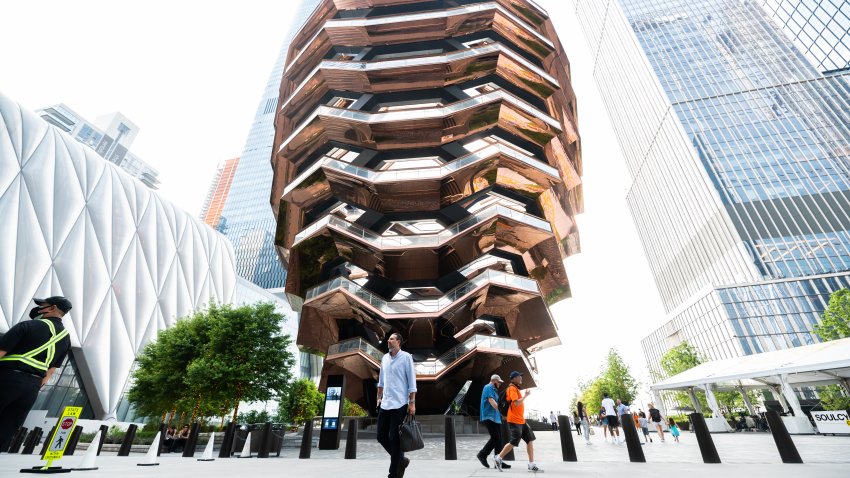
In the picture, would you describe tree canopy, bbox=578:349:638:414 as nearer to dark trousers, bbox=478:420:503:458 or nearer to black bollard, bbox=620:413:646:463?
black bollard, bbox=620:413:646:463

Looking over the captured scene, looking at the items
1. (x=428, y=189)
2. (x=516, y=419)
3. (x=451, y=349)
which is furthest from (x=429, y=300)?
(x=516, y=419)

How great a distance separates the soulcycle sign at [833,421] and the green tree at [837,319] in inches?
656

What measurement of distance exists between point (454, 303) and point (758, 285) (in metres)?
59.6

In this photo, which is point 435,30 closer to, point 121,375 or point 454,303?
point 454,303

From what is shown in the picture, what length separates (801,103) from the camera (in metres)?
74.1

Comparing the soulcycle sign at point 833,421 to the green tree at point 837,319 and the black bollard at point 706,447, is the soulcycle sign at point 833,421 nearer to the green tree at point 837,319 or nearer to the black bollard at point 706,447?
the green tree at point 837,319

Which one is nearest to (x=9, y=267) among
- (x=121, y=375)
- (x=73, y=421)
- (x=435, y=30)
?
(x=121, y=375)

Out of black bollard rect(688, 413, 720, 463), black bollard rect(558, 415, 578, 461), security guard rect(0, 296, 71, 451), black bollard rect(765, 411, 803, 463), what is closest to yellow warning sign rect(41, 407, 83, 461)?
security guard rect(0, 296, 71, 451)

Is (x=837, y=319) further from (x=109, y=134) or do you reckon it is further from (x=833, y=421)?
(x=109, y=134)

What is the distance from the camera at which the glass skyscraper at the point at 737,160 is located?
57.2 metres

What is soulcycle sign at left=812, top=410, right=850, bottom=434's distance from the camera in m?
16.5

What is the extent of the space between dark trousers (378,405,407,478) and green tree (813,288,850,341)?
39962 mm

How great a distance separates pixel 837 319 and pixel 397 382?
41.2m

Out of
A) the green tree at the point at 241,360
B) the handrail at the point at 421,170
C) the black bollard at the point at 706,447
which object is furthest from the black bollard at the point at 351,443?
the handrail at the point at 421,170
